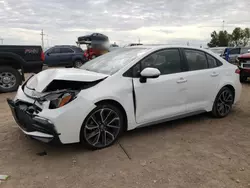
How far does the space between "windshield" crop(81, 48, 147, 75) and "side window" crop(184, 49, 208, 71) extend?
905mm

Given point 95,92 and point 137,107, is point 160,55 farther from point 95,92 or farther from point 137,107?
point 95,92

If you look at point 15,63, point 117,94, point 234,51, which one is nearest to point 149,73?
point 117,94

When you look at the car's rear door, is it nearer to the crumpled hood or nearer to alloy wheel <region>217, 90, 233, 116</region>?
alloy wheel <region>217, 90, 233, 116</region>

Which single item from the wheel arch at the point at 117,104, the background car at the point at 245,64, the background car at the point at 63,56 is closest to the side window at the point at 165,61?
the wheel arch at the point at 117,104

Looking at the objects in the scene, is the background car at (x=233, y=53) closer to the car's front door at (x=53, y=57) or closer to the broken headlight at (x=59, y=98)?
the car's front door at (x=53, y=57)

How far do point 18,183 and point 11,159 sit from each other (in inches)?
25.3

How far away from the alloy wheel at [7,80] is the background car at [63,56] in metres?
8.85

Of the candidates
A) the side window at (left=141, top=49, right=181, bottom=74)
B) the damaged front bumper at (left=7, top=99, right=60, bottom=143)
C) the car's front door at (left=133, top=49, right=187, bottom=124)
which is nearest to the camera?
the damaged front bumper at (left=7, top=99, right=60, bottom=143)

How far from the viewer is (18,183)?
2.79 meters

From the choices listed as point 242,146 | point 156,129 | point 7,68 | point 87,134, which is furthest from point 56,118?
point 7,68

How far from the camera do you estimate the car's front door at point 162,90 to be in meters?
3.85

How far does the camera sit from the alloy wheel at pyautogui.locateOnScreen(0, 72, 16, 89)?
7670mm

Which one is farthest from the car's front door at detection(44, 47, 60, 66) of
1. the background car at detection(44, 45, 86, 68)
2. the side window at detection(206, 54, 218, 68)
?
the side window at detection(206, 54, 218, 68)

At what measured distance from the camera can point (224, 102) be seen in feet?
16.8
